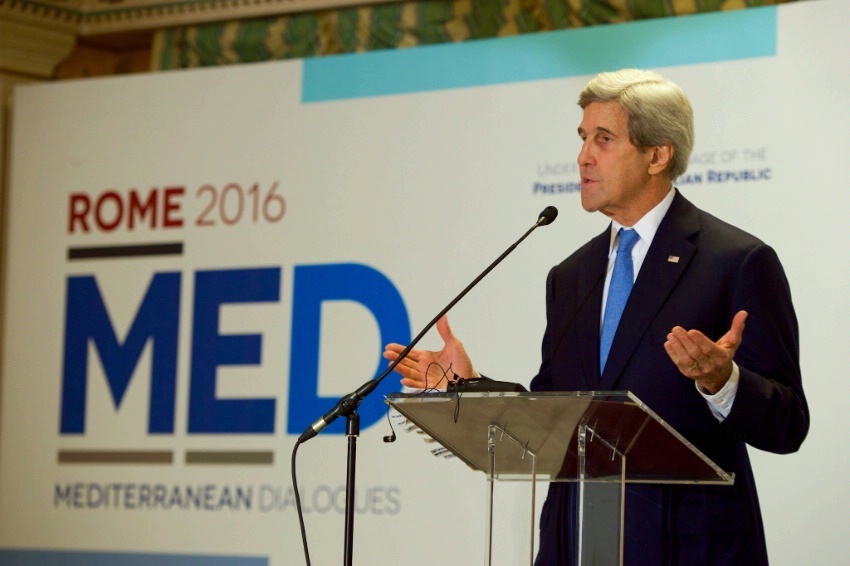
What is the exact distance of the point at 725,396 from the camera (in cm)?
243

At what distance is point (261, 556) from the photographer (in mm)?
4844

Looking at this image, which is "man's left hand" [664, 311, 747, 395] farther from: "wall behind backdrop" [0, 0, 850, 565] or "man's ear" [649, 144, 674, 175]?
"wall behind backdrop" [0, 0, 850, 565]

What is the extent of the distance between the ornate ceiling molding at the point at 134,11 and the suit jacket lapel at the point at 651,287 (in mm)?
2955

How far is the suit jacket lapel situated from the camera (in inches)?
107

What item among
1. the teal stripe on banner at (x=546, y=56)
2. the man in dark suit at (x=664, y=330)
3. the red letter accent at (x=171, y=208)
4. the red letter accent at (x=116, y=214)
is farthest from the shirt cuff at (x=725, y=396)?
the red letter accent at (x=116, y=214)

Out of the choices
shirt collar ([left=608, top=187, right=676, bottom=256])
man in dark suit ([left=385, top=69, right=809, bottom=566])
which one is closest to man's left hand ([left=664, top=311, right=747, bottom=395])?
man in dark suit ([left=385, top=69, right=809, bottom=566])

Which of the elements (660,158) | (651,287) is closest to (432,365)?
(651,287)

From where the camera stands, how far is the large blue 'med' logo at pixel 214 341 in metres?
4.79

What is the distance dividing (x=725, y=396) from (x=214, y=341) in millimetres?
2979

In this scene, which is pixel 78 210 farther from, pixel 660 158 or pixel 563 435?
pixel 563 435

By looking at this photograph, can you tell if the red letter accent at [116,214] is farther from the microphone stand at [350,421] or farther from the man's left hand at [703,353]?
the man's left hand at [703,353]

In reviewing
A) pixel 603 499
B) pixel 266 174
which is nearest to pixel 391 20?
pixel 266 174

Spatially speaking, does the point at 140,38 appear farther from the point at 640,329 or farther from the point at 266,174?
the point at 640,329

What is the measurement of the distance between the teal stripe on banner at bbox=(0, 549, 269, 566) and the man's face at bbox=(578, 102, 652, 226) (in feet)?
8.07
